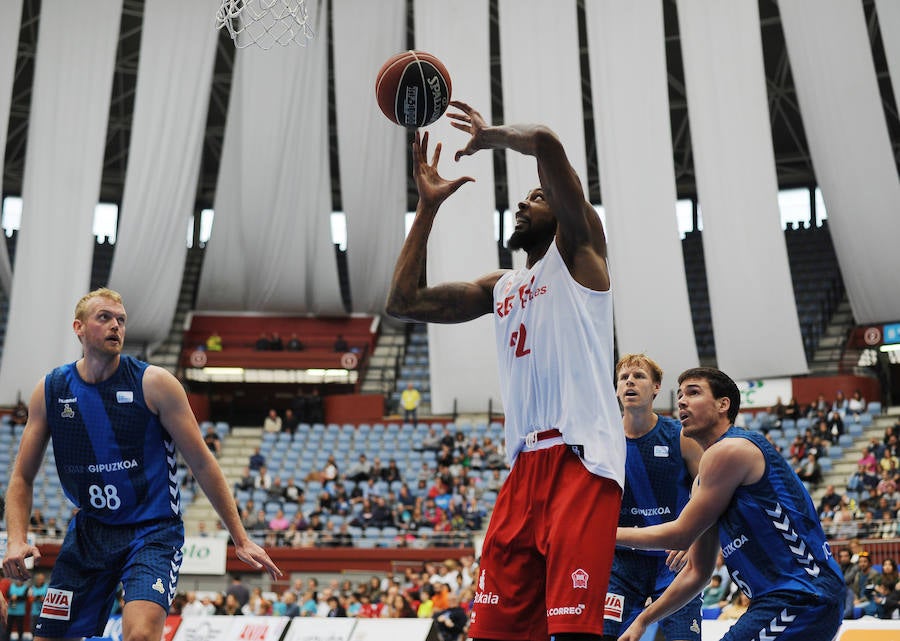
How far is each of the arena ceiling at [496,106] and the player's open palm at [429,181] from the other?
30.7 m

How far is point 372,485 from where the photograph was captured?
25.3 meters

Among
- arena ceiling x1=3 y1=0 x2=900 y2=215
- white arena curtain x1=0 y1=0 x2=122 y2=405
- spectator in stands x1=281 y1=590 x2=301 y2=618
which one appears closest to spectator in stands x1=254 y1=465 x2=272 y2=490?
white arena curtain x1=0 y1=0 x2=122 y2=405

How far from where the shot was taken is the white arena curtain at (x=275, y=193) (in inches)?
1211

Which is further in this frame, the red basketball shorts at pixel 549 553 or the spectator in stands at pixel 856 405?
the spectator in stands at pixel 856 405

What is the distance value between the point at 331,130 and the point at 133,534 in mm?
40657

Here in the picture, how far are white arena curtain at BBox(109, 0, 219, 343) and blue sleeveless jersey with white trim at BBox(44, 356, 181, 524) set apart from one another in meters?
25.3

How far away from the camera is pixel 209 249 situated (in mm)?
34531

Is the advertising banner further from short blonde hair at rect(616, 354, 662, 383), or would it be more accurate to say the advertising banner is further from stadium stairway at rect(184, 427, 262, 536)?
stadium stairway at rect(184, 427, 262, 536)

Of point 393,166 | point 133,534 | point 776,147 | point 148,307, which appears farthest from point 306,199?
point 133,534

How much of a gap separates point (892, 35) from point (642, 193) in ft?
22.3

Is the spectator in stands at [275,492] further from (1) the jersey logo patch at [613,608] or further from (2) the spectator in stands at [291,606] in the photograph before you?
(1) the jersey logo patch at [613,608]

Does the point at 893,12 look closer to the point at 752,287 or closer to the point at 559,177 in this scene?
the point at 752,287

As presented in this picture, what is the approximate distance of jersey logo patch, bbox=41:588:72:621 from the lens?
540 cm

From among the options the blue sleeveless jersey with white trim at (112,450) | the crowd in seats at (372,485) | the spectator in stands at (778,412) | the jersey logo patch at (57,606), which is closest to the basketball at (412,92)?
the blue sleeveless jersey with white trim at (112,450)
